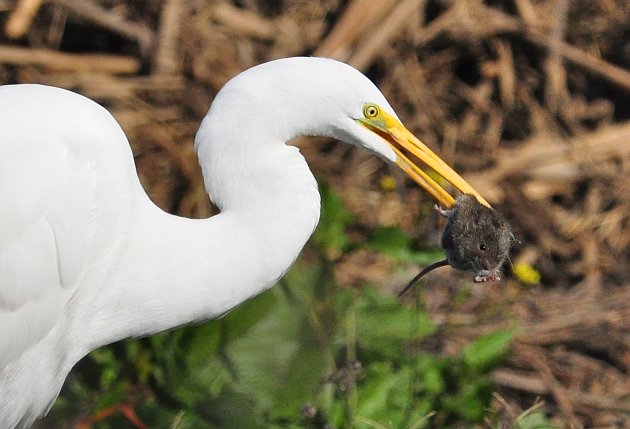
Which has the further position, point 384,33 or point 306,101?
point 384,33

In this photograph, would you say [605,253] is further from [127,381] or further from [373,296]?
[127,381]

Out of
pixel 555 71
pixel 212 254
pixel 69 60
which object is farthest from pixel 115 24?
pixel 212 254

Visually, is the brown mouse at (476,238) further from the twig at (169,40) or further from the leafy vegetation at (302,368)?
the twig at (169,40)

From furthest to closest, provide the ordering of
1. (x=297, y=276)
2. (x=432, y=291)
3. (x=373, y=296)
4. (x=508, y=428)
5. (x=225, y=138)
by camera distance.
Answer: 1. (x=432, y=291)
2. (x=373, y=296)
3. (x=297, y=276)
4. (x=508, y=428)
5. (x=225, y=138)

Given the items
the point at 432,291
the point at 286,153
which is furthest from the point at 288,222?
the point at 432,291

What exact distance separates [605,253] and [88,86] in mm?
2318

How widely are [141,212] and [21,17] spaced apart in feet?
7.87

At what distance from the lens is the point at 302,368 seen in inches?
129

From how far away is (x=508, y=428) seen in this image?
292cm

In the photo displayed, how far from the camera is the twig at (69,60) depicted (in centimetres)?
495

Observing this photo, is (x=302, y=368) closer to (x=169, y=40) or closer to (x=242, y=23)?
(x=169, y=40)

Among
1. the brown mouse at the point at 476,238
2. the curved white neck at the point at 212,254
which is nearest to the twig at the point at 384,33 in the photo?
the brown mouse at the point at 476,238

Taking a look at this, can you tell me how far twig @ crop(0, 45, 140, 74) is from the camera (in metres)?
4.95

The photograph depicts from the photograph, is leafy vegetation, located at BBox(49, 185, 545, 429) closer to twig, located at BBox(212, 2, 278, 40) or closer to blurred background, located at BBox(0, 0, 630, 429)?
blurred background, located at BBox(0, 0, 630, 429)
